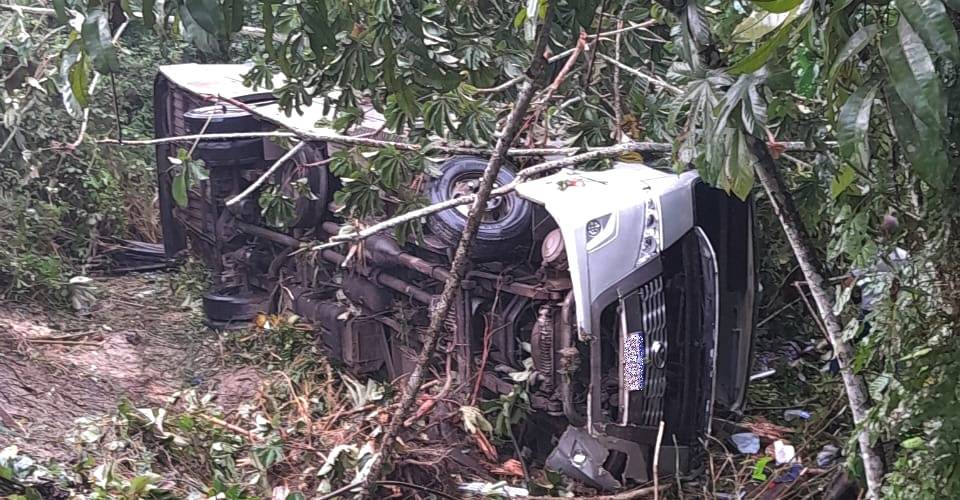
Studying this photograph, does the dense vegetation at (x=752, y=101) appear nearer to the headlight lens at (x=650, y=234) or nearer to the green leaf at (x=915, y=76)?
the green leaf at (x=915, y=76)

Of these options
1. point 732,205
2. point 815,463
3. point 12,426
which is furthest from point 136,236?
point 815,463

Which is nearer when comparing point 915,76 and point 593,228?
point 915,76

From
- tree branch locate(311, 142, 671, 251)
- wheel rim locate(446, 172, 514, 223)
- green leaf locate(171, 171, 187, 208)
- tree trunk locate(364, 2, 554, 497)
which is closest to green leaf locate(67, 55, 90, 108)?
tree trunk locate(364, 2, 554, 497)

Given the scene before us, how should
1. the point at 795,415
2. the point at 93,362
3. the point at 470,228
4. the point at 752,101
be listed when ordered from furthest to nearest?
1. the point at 93,362
2. the point at 795,415
3. the point at 470,228
4. the point at 752,101

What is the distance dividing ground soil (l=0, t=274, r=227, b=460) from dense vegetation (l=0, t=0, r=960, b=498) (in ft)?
5.43

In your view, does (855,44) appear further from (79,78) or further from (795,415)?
(795,415)

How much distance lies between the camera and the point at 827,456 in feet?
12.7

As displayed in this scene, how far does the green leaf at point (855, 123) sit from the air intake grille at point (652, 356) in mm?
2184

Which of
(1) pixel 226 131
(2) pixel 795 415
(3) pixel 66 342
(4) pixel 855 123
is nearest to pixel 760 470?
(2) pixel 795 415

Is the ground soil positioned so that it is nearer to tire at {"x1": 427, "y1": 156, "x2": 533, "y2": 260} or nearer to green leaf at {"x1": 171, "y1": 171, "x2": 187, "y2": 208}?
green leaf at {"x1": 171, "y1": 171, "x2": 187, "y2": 208}

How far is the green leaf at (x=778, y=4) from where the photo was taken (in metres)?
1.43

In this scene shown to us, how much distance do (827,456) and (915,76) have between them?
2.92 meters

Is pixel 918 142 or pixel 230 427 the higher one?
pixel 918 142

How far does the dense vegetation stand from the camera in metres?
1.54
